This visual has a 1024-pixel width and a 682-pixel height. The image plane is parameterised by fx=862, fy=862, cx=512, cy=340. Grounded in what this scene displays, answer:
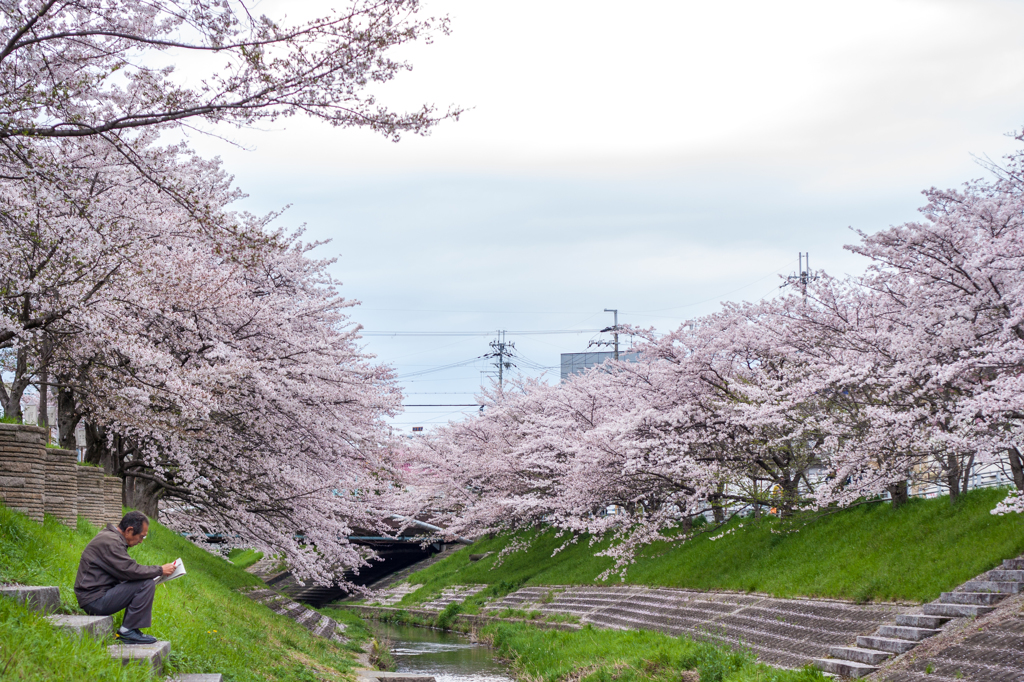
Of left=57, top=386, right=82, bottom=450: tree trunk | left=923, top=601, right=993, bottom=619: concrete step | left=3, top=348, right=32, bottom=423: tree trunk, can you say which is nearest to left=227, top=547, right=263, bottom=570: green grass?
left=57, top=386, right=82, bottom=450: tree trunk

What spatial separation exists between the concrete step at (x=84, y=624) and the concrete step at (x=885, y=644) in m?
11.0

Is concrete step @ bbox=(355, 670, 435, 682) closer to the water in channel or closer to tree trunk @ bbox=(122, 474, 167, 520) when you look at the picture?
the water in channel

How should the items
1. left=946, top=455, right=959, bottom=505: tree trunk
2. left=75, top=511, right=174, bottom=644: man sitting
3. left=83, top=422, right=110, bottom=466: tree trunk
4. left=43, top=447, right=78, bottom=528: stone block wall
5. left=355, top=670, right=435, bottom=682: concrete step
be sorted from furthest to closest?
left=83, top=422, right=110, bottom=466: tree trunk → left=355, top=670, right=435, bottom=682: concrete step → left=946, top=455, right=959, bottom=505: tree trunk → left=43, top=447, right=78, bottom=528: stone block wall → left=75, top=511, right=174, bottom=644: man sitting

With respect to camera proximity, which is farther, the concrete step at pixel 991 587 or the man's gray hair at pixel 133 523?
the concrete step at pixel 991 587

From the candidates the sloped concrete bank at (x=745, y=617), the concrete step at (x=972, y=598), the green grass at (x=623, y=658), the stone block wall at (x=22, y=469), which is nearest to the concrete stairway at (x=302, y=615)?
the green grass at (x=623, y=658)

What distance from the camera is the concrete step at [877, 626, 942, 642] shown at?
42.3ft

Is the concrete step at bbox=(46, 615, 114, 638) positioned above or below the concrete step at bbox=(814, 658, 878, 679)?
above

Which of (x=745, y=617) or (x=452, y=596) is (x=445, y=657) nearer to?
(x=745, y=617)

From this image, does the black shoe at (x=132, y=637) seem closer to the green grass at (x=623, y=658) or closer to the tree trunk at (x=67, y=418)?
the green grass at (x=623, y=658)

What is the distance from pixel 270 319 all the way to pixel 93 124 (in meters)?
8.85

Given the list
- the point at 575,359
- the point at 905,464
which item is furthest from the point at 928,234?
the point at 575,359

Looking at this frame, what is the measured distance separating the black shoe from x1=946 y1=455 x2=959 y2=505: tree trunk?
13724 millimetres

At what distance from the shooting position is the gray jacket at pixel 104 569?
25.0 ft

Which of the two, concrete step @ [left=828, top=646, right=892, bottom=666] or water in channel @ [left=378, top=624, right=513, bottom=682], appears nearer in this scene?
concrete step @ [left=828, top=646, right=892, bottom=666]
